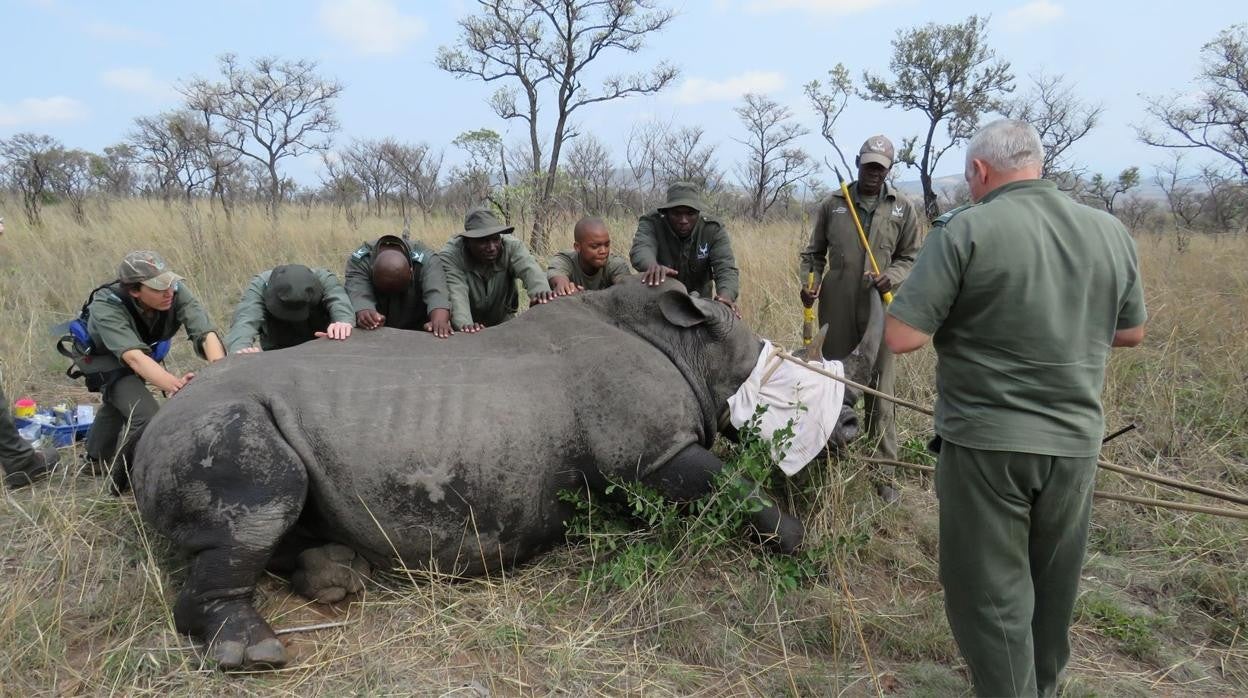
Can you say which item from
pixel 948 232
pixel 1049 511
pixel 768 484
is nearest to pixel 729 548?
pixel 768 484

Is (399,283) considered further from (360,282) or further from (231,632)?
(231,632)

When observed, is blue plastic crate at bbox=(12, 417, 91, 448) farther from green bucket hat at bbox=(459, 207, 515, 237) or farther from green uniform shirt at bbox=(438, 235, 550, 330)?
green bucket hat at bbox=(459, 207, 515, 237)

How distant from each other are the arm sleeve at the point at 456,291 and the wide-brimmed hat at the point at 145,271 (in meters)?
1.78

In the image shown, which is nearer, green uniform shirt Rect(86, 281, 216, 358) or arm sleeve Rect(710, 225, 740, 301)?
green uniform shirt Rect(86, 281, 216, 358)

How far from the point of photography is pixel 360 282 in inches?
215

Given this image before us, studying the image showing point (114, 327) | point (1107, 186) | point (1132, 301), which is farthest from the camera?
point (1107, 186)

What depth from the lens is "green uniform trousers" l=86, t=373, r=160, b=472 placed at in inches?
201

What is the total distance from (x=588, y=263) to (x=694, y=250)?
87cm

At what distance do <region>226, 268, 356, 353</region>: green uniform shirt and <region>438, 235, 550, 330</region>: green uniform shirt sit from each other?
84 centimetres

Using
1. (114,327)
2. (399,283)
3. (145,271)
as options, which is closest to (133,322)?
(114,327)

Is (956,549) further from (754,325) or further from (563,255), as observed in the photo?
(754,325)

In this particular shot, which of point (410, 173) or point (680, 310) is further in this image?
point (410, 173)

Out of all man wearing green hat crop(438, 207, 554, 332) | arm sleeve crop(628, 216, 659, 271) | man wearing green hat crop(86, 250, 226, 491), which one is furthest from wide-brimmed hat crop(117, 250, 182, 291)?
arm sleeve crop(628, 216, 659, 271)

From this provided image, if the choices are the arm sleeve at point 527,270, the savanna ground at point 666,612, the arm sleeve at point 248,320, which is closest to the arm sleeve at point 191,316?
the arm sleeve at point 248,320
